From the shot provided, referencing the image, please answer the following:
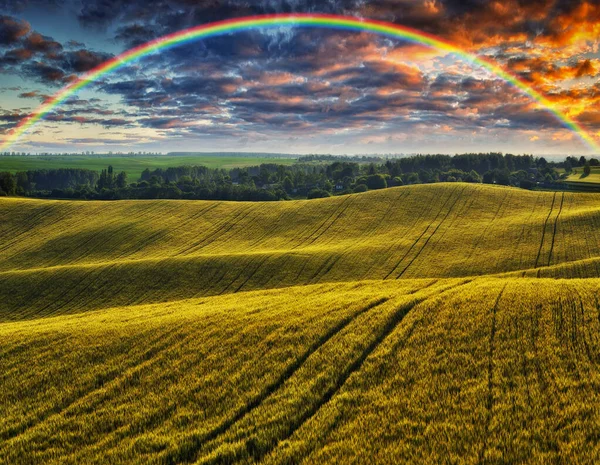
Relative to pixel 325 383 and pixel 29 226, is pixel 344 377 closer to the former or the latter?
pixel 325 383

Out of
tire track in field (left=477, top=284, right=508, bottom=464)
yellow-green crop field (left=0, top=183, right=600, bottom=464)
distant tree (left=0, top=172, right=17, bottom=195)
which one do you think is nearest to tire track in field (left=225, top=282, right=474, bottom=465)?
yellow-green crop field (left=0, top=183, right=600, bottom=464)

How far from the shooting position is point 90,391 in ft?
44.2

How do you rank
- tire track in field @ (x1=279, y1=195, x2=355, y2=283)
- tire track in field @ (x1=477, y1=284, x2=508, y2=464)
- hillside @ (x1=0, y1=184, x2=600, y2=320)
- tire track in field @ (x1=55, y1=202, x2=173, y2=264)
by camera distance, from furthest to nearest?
tire track in field @ (x1=55, y1=202, x2=173, y2=264), tire track in field @ (x1=279, y1=195, x2=355, y2=283), hillside @ (x1=0, y1=184, x2=600, y2=320), tire track in field @ (x1=477, y1=284, x2=508, y2=464)

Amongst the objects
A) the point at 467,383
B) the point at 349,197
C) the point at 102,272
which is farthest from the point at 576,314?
the point at 349,197

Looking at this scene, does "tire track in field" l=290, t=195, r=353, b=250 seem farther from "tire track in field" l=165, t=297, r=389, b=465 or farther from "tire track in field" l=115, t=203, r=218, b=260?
"tire track in field" l=165, t=297, r=389, b=465

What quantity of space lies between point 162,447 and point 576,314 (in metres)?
17.2

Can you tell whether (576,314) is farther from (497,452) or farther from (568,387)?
(497,452)

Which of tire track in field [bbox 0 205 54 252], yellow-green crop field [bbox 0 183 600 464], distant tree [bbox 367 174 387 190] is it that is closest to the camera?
yellow-green crop field [bbox 0 183 600 464]

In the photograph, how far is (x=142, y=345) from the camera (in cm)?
1697

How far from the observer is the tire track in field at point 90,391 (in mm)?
11492

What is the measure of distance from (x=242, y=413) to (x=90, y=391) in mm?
6070

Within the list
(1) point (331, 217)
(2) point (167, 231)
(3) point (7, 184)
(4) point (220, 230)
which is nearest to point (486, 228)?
(1) point (331, 217)

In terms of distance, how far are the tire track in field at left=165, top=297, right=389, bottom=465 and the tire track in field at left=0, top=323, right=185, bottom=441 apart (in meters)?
5.09

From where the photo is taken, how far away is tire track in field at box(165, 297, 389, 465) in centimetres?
973
